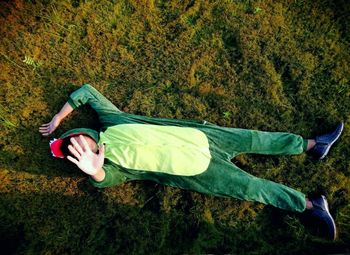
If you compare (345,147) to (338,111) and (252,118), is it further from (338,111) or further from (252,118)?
(252,118)

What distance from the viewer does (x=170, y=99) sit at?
173 inches

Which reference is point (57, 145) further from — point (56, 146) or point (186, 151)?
point (186, 151)

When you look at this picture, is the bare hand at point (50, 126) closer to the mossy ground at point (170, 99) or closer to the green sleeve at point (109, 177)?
the mossy ground at point (170, 99)

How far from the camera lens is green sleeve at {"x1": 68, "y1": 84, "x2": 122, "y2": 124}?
12.9 feet

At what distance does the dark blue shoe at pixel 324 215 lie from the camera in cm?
382

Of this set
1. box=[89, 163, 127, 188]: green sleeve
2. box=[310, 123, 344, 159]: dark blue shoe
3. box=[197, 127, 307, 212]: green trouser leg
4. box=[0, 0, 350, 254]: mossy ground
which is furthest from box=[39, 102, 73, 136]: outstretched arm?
box=[310, 123, 344, 159]: dark blue shoe

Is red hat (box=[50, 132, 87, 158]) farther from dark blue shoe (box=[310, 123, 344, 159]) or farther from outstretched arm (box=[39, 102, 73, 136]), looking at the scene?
dark blue shoe (box=[310, 123, 344, 159])

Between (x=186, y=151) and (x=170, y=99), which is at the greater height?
(x=170, y=99)

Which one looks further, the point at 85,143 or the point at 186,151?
the point at 186,151

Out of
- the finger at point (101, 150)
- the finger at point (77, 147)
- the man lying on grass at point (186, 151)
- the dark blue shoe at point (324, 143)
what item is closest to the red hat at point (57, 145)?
the man lying on grass at point (186, 151)

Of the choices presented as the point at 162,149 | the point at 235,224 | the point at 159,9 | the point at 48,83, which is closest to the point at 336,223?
the point at 235,224

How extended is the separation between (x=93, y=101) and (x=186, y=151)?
4.72 ft

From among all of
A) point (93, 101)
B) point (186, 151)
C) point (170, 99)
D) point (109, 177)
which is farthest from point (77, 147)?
point (170, 99)

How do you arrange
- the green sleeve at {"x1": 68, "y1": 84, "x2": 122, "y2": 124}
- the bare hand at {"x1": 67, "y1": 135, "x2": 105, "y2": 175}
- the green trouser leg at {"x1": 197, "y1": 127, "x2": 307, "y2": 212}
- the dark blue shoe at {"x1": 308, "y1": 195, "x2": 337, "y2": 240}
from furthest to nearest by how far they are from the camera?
the green sleeve at {"x1": 68, "y1": 84, "x2": 122, "y2": 124} → the dark blue shoe at {"x1": 308, "y1": 195, "x2": 337, "y2": 240} → the green trouser leg at {"x1": 197, "y1": 127, "x2": 307, "y2": 212} → the bare hand at {"x1": 67, "y1": 135, "x2": 105, "y2": 175}
